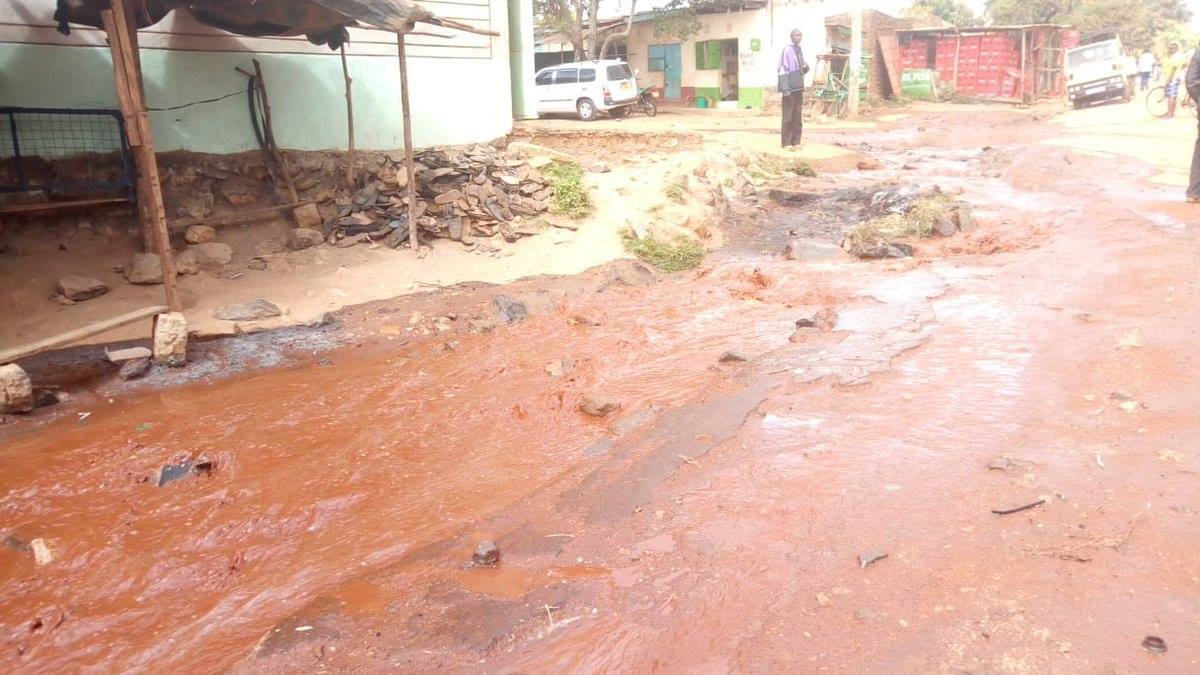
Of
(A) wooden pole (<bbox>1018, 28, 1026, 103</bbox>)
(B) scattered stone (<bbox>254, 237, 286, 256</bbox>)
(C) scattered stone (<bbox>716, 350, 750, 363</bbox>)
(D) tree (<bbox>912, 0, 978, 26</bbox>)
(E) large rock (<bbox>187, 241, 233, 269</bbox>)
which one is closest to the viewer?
(C) scattered stone (<bbox>716, 350, 750, 363</bbox>)

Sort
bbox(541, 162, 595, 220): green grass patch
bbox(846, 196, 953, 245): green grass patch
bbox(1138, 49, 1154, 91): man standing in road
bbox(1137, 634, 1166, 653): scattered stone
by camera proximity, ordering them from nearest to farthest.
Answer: bbox(1137, 634, 1166, 653): scattered stone < bbox(846, 196, 953, 245): green grass patch < bbox(541, 162, 595, 220): green grass patch < bbox(1138, 49, 1154, 91): man standing in road

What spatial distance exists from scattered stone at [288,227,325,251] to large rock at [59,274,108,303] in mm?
1861

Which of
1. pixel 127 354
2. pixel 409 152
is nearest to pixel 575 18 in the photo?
pixel 409 152

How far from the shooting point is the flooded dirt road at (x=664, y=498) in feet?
9.25

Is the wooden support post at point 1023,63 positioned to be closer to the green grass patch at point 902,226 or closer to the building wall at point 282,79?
the green grass patch at point 902,226

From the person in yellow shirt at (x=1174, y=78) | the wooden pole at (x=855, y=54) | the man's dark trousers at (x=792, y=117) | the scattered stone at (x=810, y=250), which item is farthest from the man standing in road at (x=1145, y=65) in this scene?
the scattered stone at (x=810, y=250)

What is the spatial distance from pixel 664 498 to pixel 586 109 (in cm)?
1874

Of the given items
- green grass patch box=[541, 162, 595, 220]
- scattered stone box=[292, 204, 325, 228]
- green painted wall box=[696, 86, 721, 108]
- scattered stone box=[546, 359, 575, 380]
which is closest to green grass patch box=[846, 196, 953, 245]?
green grass patch box=[541, 162, 595, 220]

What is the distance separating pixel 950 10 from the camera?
42.2 m

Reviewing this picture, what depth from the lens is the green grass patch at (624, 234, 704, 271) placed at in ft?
28.7

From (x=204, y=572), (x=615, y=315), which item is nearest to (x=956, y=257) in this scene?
(x=615, y=315)

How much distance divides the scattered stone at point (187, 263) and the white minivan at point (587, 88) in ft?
48.4

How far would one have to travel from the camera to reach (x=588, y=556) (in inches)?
134

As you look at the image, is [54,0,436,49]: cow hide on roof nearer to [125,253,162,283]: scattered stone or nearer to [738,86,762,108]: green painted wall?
[125,253,162,283]: scattered stone
